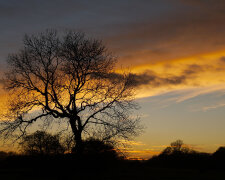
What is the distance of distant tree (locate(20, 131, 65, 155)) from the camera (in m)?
23.0

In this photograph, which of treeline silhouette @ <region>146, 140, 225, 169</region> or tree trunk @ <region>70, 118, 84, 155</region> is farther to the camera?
treeline silhouette @ <region>146, 140, 225, 169</region>

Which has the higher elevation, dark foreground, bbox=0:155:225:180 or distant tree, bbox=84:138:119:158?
distant tree, bbox=84:138:119:158

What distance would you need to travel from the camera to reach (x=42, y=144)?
27266mm

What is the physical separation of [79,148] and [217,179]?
10623mm

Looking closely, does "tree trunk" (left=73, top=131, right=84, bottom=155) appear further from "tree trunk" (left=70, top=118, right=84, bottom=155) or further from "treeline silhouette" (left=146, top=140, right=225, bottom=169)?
"treeline silhouette" (left=146, top=140, right=225, bottom=169)

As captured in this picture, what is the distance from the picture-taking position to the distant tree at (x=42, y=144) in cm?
2302

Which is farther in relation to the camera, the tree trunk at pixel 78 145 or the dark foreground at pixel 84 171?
the tree trunk at pixel 78 145

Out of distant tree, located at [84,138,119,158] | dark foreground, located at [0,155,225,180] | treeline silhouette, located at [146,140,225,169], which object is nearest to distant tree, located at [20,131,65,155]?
dark foreground, located at [0,155,225,180]

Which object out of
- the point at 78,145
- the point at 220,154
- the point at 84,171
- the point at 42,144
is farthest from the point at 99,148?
the point at 220,154

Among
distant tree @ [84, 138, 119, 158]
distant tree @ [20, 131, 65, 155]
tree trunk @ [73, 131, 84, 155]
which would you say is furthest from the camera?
distant tree @ [20, 131, 65, 155]

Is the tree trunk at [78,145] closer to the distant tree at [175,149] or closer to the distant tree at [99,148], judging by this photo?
the distant tree at [99,148]

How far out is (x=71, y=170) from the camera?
2111 centimetres

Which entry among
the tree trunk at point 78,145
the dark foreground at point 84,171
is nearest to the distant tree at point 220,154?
the dark foreground at point 84,171

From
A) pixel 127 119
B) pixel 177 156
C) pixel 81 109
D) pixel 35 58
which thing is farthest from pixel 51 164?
pixel 177 156
